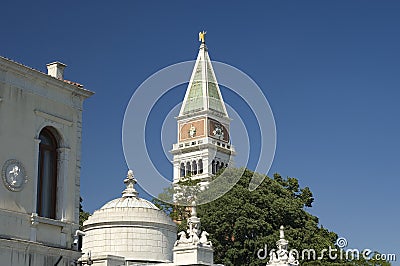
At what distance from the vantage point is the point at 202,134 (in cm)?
12375

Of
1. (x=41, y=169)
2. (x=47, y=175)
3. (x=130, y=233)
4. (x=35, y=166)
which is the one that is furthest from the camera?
(x=130, y=233)

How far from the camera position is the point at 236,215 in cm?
5450

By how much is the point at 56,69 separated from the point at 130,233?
14077 mm

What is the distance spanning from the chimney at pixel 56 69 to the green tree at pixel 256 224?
2836cm

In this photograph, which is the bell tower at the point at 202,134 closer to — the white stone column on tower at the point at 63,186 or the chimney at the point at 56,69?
the chimney at the point at 56,69

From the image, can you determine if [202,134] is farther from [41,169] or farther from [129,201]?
[41,169]

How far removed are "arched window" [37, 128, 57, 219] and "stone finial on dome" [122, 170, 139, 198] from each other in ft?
48.3

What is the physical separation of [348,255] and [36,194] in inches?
1344

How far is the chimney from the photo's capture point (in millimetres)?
27172

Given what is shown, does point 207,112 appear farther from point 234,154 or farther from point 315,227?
point 315,227

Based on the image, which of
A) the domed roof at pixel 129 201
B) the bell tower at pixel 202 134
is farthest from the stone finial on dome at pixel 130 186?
the bell tower at pixel 202 134

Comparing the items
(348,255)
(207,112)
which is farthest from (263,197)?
(207,112)

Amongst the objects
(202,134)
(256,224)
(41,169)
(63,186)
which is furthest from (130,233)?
(202,134)

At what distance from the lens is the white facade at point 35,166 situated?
23828 mm
